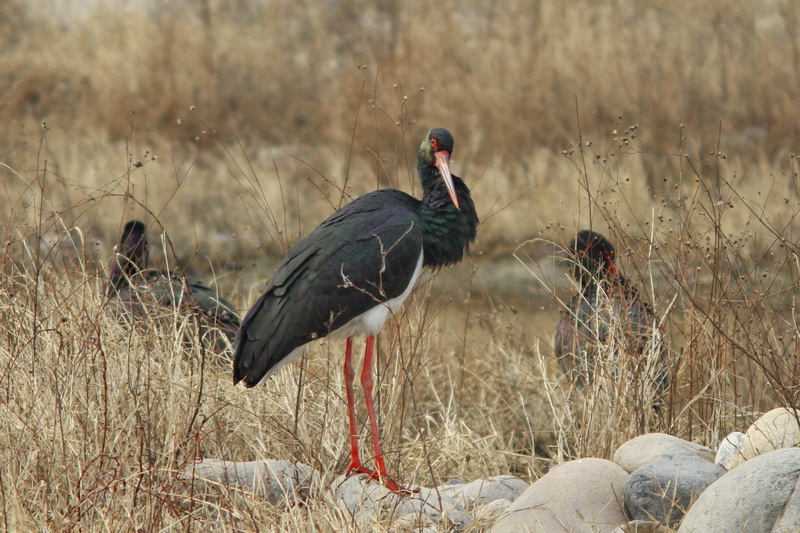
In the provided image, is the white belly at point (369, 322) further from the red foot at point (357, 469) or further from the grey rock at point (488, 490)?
the grey rock at point (488, 490)

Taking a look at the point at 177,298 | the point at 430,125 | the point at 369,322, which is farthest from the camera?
the point at 430,125

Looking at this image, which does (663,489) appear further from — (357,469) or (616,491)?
(357,469)

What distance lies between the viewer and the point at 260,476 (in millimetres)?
3924

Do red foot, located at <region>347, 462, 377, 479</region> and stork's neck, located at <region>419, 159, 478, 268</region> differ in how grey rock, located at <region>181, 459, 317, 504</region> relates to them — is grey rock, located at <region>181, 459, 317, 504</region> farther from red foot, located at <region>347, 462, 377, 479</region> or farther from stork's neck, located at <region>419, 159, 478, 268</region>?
stork's neck, located at <region>419, 159, 478, 268</region>

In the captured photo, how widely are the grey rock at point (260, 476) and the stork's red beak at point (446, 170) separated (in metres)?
1.32

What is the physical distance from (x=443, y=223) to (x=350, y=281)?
574 mm

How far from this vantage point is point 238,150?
12758mm

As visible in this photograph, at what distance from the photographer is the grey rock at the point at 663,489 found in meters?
3.51

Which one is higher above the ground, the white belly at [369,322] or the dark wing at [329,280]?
the dark wing at [329,280]

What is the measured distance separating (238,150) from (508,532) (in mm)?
9726

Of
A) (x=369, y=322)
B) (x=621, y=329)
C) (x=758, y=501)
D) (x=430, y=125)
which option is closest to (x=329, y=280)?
(x=369, y=322)

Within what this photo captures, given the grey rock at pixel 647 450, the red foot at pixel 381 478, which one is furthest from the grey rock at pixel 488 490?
the grey rock at pixel 647 450

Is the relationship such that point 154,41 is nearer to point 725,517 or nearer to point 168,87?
point 168,87

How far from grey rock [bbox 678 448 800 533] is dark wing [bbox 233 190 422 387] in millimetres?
1609
